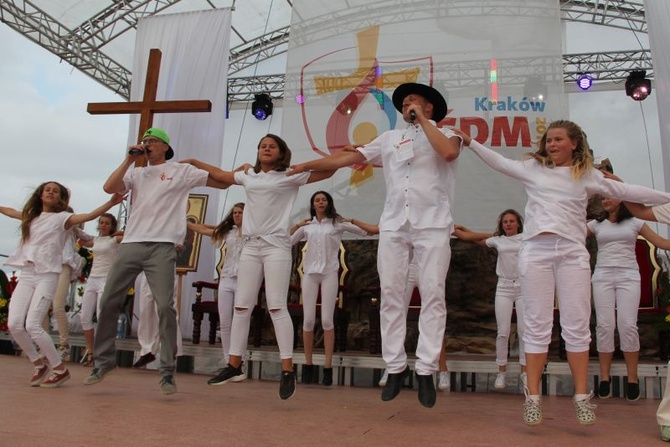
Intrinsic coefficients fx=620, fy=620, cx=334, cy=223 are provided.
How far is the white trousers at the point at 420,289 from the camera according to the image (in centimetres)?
296

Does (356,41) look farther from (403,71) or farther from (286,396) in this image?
(286,396)

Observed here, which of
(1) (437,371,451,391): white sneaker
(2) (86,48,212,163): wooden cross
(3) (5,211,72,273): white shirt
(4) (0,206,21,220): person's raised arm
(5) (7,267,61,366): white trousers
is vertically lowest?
(1) (437,371,451,391): white sneaker

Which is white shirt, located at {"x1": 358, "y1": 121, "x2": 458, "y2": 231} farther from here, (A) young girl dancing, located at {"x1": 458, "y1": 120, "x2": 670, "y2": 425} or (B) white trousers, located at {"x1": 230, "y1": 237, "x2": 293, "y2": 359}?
(B) white trousers, located at {"x1": 230, "y1": 237, "x2": 293, "y2": 359}

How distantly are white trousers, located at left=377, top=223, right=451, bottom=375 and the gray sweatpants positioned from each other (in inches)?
52.5

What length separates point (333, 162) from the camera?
11.2 feet

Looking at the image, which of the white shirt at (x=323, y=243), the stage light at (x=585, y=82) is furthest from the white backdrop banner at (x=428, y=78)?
the stage light at (x=585, y=82)

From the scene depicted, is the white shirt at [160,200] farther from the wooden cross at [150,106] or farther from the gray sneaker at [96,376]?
the wooden cross at [150,106]

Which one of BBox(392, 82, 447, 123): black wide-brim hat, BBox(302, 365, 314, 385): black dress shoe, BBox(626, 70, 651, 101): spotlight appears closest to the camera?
BBox(392, 82, 447, 123): black wide-brim hat

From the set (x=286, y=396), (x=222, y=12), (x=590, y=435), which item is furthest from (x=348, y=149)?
(x=222, y=12)

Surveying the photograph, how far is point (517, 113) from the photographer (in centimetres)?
673

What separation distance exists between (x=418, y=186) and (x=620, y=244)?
74.7 inches

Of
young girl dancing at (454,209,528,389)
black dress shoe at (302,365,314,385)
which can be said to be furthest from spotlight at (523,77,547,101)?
black dress shoe at (302,365,314,385)

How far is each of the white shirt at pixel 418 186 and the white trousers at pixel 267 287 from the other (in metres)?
0.79

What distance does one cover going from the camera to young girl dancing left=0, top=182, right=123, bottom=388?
395 cm
